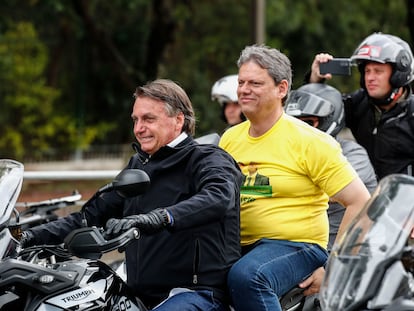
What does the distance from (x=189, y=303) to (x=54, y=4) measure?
16.6 meters

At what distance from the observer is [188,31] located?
2692cm

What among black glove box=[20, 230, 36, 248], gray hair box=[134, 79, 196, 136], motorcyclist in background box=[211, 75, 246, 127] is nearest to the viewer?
gray hair box=[134, 79, 196, 136]

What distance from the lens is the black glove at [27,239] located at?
15.9 feet

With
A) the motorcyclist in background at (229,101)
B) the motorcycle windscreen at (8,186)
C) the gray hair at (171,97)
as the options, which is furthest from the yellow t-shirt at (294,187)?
the motorcyclist in background at (229,101)

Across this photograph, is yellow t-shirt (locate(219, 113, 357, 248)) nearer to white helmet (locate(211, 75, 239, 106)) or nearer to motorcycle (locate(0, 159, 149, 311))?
motorcycle (locate(0, 159, 149, 311))

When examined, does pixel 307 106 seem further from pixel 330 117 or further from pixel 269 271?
pixel 269 271

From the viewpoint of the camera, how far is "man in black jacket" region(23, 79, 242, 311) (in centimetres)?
450

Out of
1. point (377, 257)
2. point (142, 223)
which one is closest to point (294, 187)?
point (142, 223)

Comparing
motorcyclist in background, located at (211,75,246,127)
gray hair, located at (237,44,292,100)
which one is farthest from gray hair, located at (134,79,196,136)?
motorcyclist in background, located at (211,75,246,127)

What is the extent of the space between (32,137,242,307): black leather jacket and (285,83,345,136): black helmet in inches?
66.9

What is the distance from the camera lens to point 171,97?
4750 millimetres

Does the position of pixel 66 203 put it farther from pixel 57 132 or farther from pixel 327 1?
pixel 327 1

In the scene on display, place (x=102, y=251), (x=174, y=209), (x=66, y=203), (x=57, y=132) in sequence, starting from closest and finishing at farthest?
(x=102, y=251)
(x=174, y=209)
(x=66, y=203)
(x=57, y=132)


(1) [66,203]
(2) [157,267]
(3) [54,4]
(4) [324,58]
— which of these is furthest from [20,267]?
(3) [54,4]
